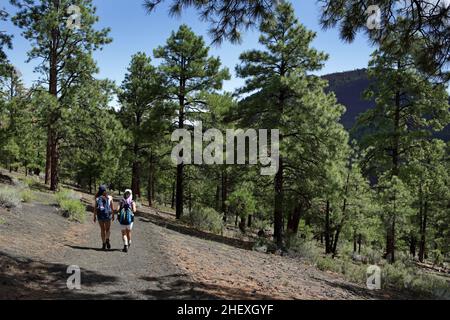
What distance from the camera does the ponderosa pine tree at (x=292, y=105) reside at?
17.3m

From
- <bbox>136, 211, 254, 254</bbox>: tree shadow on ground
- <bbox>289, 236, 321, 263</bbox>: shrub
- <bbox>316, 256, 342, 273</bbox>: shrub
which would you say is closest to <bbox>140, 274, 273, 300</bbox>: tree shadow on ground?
<bbox>316, 256, 342, 273</bbox>: shrub

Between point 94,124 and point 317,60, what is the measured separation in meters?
12.9

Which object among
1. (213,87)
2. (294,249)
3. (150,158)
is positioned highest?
(213,87)

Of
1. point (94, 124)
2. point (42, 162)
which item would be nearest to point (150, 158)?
point (94, 124)

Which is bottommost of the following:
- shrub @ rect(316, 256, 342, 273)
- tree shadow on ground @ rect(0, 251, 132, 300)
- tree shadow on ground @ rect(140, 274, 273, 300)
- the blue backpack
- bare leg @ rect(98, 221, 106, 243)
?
shrub @ rect(316, 256, 342, 273)

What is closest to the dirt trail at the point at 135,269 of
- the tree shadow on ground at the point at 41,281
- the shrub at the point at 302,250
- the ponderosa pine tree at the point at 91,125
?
the tree shadow on ground at the point at 41,281

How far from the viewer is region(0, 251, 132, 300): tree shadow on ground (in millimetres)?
6168

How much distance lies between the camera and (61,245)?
1021cm

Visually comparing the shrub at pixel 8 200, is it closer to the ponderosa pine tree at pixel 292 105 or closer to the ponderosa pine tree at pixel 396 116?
the ponderosa pine tree at pixel 292 105

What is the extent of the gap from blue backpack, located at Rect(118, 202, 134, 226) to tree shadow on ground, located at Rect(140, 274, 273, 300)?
2.53 metres

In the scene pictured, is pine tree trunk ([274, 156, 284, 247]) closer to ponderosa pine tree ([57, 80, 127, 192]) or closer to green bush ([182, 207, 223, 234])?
green bush ([182, 207, 223, 234])

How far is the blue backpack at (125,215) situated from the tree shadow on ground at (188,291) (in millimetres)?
2528

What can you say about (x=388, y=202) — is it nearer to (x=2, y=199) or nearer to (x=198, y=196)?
(x=2, y=199)

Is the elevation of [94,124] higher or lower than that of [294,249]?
higher
